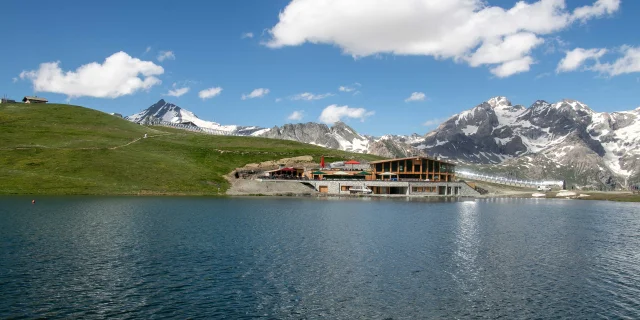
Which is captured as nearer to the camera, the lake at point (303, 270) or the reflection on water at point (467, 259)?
the lake at point (303, 270)

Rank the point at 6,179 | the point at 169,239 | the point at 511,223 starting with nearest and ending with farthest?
the point at 169,239, the point at 511,223, the point at 6,179

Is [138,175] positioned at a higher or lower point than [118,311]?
higher

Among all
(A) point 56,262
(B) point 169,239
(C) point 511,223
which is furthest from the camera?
(C) point 511,223

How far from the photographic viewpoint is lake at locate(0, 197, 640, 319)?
123 ft

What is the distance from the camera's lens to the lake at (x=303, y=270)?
123ft

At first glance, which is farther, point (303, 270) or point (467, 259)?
point (467, 259)

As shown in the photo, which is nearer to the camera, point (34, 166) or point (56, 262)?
point (56, 262)

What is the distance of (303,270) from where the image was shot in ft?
165

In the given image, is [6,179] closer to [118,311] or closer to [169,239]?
[169,239]

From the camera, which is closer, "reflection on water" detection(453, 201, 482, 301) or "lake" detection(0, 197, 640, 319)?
"lake" detection(0, 197, 640, 319)

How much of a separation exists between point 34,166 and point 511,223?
162m

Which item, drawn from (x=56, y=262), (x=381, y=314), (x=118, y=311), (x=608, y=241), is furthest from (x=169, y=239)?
(x=608, y=241)

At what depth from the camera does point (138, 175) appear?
565 ft

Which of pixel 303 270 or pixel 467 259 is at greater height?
pixel 467 259
